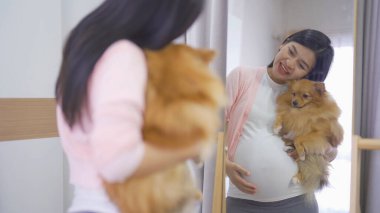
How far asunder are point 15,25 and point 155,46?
0.87m

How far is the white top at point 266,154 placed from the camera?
0.93 metres

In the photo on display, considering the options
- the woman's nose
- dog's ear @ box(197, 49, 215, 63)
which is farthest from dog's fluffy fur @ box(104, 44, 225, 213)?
the woman's nose

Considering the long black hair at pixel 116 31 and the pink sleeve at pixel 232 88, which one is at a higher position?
the long black hair at pixel 116 31

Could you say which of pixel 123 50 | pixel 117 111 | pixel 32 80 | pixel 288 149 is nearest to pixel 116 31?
pixel 123 50

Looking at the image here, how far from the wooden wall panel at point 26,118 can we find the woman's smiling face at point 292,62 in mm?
932

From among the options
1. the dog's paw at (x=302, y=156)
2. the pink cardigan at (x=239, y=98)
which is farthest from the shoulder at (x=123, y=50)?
the dog's paw at (x=302, y=156)

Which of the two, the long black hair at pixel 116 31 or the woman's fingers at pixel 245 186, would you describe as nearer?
the long black hair at pixel 116 31

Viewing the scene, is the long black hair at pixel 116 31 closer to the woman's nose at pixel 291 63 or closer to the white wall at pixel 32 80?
the woman's nose at pixel 291 63

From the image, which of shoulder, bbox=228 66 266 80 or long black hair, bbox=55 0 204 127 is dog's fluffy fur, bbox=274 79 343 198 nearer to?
shoulder, bbox=228 66 266 80

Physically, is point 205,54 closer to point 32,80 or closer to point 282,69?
point 282,69

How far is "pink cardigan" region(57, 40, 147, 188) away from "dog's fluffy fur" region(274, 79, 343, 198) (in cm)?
56

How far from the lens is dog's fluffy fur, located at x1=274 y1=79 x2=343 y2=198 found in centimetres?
91

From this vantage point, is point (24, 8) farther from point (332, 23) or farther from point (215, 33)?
point (332, 23)

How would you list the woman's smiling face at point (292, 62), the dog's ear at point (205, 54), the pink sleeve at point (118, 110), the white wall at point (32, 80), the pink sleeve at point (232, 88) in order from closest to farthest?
1. the pink sleeve at point (118, 110)
2. the dog's ear at point (205, 54)
3. the woman's smiling face at point (292, 62)
4. the pink sleeve at point (232, 88)
5. the white wall at point (32, 80)
